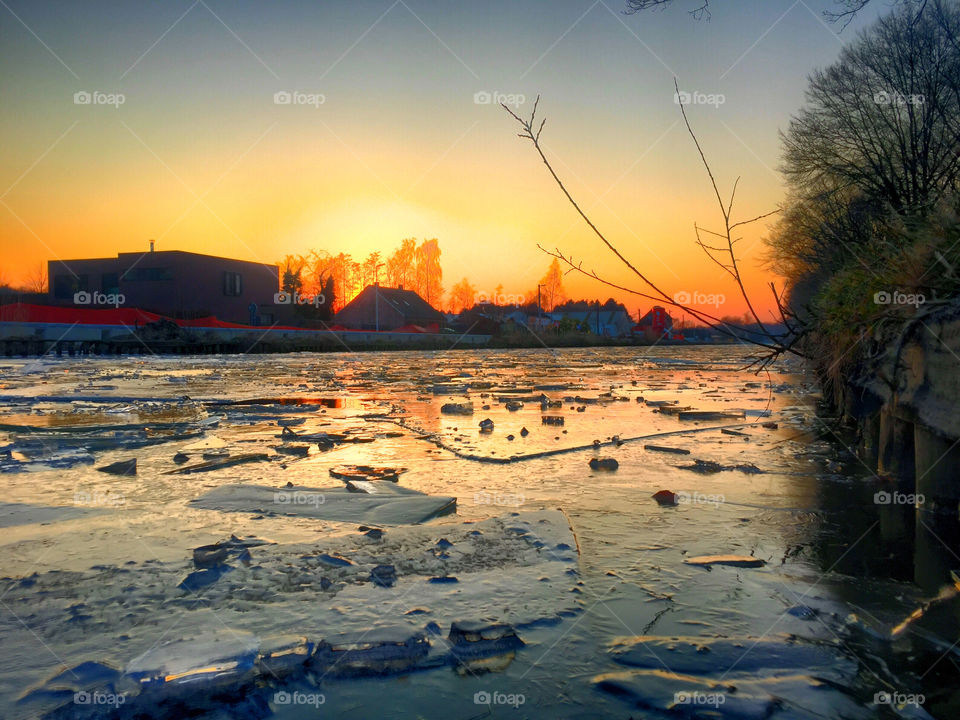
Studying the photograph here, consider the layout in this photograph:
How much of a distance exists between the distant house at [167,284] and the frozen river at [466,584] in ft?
151

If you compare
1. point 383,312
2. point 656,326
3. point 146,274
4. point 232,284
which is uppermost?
point 146,274

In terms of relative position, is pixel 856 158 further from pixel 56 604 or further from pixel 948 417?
pixel 56 604

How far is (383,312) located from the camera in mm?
68188

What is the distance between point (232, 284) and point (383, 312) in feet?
62.4

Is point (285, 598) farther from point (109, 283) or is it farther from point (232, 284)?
point (109, 283)

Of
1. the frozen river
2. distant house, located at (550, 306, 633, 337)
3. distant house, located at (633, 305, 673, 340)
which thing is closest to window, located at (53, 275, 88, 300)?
the frozen river

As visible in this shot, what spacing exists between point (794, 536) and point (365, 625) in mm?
2200

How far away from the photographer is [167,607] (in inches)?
90.9

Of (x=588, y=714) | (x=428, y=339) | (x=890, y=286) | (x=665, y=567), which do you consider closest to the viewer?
(x=588, y=714)

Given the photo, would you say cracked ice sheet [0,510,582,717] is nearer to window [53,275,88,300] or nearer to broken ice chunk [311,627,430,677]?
broken ice chunk [311,627,430,677]

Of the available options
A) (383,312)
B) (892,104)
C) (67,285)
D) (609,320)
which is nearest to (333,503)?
(892,104)

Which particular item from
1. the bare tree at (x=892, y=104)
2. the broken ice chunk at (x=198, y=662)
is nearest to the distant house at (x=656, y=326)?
the bare tree at (x=892, y=104)

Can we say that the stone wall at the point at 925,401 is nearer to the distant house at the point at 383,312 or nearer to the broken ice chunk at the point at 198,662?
the broken ice chunk at the point at 198,662

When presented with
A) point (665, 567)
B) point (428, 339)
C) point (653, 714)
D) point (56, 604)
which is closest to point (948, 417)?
point (665, 567)
